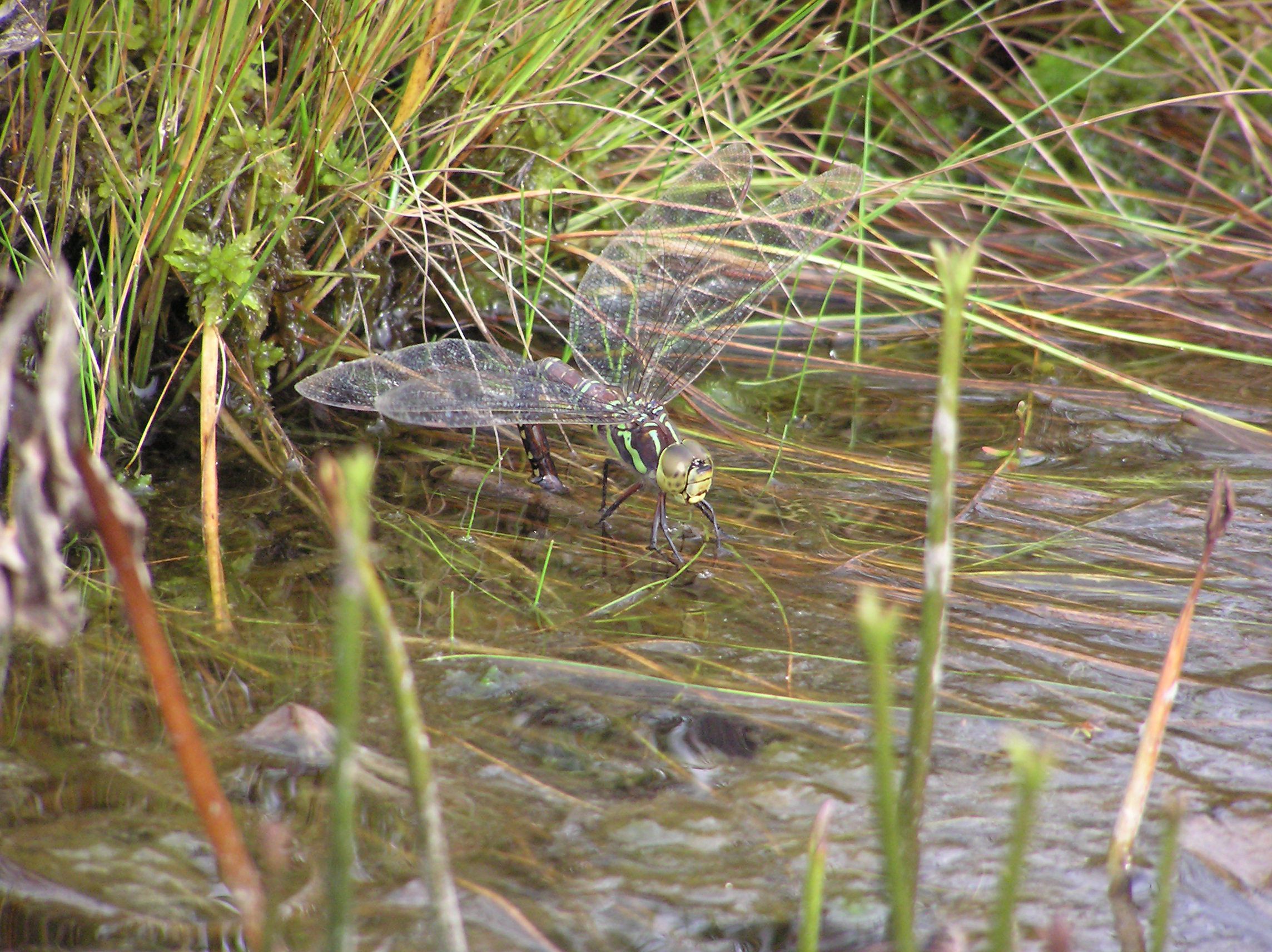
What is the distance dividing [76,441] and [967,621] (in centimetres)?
159

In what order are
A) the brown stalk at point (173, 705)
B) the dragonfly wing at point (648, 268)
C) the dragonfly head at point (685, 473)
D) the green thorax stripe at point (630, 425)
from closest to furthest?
the brown stalk at point (173, 705), the dragonfly head at point (685, 473), the green thorax stripe at point (630, 425), the dragonfly wing at point (648, 268)

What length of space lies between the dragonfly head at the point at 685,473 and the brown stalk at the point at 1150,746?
3.88 ft

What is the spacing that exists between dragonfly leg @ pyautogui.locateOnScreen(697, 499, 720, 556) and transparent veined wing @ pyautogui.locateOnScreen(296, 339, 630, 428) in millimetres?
296

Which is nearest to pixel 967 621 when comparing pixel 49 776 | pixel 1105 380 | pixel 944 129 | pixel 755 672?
pixel 755 672

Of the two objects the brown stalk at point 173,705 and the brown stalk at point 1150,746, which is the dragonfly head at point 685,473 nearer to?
the brown stalk at point 1150,746

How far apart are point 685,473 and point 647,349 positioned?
1.98 feet

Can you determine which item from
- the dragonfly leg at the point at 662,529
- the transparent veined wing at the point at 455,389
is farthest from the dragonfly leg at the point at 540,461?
the dragonfly leg at the point at 662,529

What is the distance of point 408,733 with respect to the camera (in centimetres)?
93

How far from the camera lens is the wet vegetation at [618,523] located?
1376 millimetres

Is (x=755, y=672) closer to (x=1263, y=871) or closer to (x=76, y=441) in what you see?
(x=1263, y=871)

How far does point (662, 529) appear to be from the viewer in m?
2.46

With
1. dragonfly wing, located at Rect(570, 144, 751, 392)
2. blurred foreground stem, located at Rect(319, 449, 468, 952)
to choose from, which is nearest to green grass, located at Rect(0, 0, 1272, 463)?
dragonfly wing, located at Rect(570, 144, 751, 392)

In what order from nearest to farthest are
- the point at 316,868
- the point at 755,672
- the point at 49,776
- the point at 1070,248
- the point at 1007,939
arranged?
the point at 1007,939 → the point at 316,868 → the point at 49,776 → the point at 755,672 → the point at 1070,248

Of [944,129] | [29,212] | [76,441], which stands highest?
[944,129]
